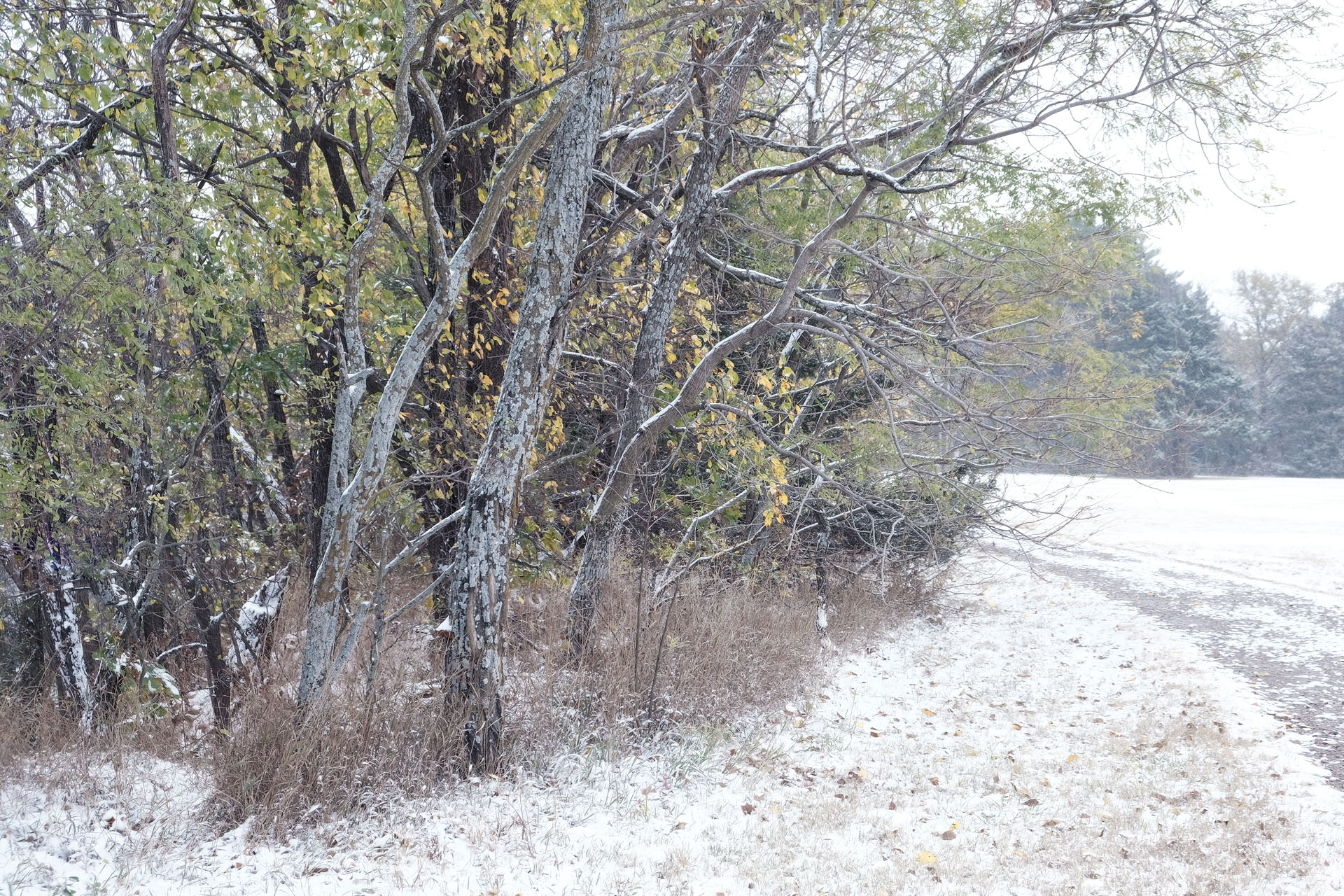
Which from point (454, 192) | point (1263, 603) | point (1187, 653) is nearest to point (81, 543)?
point (454, 192)

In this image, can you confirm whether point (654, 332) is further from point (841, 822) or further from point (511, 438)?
point (841, 822)

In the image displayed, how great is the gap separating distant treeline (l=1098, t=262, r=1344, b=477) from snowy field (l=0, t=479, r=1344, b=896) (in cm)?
3525

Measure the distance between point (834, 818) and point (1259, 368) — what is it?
48344 millimetres

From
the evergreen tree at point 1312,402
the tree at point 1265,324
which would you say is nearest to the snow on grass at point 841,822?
the evergreen tree at point 1312,402

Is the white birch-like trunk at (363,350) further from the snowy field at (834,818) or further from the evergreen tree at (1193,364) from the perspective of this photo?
the evergreen tree at (1193,364)

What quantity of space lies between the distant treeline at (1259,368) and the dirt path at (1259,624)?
79.7 feet

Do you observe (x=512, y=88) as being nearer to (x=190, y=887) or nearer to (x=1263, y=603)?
(x=190, y=887)

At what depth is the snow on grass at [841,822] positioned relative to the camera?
407 centimetres

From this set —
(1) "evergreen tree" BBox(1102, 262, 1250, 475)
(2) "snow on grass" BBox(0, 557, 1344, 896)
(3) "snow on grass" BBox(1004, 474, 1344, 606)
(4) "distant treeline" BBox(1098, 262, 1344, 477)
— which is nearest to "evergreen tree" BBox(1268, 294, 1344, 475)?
(4) "distant treeline" BBox(1098, 262, 1344, 477)

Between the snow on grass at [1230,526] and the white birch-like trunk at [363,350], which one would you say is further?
the snow on grass at [1230,526]

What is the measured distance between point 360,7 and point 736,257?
16.6 feet

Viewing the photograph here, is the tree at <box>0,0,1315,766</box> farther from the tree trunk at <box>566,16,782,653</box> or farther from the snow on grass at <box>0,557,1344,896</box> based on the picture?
the snow on grass at <box>0,557,1344,896</box>

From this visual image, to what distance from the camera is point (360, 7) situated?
17.5 feet

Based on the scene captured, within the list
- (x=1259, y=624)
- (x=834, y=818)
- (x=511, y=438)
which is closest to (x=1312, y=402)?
(x=1259, y=624)
